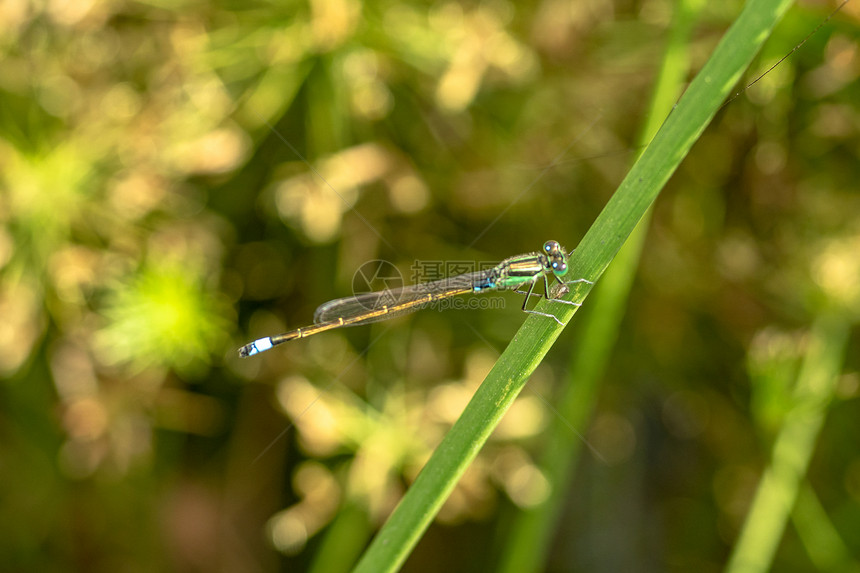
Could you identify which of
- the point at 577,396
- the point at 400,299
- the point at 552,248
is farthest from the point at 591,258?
the point at 400,299

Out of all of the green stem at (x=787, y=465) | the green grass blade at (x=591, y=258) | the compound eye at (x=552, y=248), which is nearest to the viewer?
the green grass blade at (x=591, y=258)

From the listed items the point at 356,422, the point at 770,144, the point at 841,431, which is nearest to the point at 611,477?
the point at 841,431

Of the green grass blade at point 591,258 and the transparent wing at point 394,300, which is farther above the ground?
the transparent wing at point 394,300

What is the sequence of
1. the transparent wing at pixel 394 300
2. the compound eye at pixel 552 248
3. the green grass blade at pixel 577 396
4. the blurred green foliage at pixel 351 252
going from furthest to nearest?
the blurred green foliage at pixel 351 252 → the transparent wing at pixel 394 300 → the green grass blade at pixel 577 396 → the compound eye at pixel 552 248

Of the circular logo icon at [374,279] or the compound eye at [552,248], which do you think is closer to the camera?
the compound eye at [552,248]

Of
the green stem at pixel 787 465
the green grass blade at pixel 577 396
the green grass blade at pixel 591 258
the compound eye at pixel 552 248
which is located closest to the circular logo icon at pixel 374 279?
the green grass blade at pixel 577 396

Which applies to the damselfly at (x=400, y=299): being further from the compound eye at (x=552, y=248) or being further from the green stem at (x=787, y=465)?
the green stem at (x=787, y=465)
